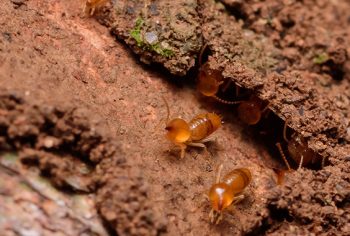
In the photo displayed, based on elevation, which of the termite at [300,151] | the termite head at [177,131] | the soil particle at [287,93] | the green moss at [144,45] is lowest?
the termite head at [177,131]

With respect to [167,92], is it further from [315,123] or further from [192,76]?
[315,123]

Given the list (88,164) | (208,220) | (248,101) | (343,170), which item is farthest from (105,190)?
(343,170)

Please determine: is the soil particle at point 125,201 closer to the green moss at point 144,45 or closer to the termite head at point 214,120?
the termite head at point 214,120

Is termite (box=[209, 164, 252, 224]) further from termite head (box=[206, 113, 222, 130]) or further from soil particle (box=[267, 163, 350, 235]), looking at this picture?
termite head (box=[206, 113, 222, 130])

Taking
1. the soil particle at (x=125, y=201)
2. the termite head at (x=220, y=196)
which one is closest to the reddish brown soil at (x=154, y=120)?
the soil particle at (x=125, y=201)

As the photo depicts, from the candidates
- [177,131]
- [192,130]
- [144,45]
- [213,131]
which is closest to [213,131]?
[213,131]
